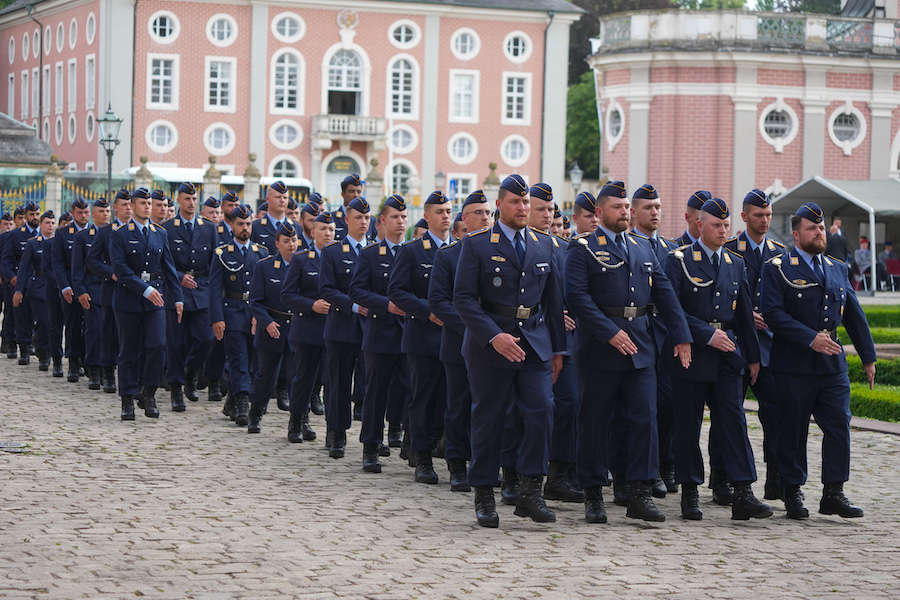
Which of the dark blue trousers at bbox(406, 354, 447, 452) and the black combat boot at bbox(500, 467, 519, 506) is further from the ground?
the dark blue trousers at bbox(406, 354, 447, 452)

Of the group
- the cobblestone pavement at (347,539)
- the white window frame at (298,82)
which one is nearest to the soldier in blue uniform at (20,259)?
the cobblestone pavement at (347,539)

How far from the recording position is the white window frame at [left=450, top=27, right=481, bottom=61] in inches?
2547

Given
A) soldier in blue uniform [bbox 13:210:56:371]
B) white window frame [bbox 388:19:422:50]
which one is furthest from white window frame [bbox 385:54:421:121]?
soldier in blue uniform [bbox 13:210:56:371]

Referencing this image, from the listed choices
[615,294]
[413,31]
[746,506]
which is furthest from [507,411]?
[413,31]

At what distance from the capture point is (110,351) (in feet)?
56.1

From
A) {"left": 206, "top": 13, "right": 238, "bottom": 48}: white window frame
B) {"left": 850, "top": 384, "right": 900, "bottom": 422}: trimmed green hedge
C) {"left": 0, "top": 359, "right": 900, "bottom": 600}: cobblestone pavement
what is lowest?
{"left": 0, "top": 359, "right": 900, "bottom": 600}: cobblestone pavement

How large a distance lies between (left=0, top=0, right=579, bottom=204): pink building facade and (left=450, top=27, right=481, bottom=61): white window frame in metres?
0.08

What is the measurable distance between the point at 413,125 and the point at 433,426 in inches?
2101

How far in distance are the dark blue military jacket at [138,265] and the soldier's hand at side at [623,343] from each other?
6337 mm

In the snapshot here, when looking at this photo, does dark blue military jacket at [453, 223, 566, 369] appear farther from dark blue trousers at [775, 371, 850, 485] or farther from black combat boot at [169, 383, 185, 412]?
black combat boot at [169, 383, 185, 412]

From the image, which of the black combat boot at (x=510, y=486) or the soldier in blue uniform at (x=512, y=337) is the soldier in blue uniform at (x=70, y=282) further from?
the soldier in blue uniform at (x=512, y=337)

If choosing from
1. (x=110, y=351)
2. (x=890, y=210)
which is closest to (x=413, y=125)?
(x=890, y=210)

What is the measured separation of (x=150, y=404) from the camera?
1507 centimetres

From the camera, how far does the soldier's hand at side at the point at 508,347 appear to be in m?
9.73
